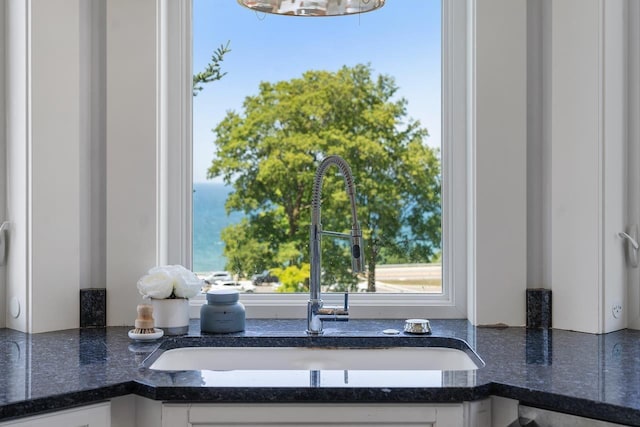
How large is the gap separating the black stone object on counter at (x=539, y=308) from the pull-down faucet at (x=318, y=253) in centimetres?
61

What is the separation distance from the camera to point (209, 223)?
2674 mm

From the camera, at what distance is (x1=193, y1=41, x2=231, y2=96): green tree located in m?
2.68

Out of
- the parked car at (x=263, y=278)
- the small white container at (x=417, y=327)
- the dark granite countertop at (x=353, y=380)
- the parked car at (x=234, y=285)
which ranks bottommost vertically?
the dark granite countertop at (x=353, y=380)

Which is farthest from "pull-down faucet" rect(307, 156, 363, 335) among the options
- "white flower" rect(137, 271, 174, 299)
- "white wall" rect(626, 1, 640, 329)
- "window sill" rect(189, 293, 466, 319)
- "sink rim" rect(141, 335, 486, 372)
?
"white wall" rect(626, 1, 640, 329)

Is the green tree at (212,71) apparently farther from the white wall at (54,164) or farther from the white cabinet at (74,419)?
the white cabinet at (74,419)

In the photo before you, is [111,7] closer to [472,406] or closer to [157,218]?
[157,218]

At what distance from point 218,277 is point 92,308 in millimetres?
457

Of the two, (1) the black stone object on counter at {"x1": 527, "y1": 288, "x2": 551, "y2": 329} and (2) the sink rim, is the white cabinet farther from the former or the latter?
(1) the black stone object on counter at {"x1": 527, "y1": 288, "x2": 551, "y2": 329}

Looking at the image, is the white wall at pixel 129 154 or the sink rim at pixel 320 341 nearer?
the sink rim at pixel 320 341

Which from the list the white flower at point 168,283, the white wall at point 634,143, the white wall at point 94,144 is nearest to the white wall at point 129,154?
the white wall at point 94,144

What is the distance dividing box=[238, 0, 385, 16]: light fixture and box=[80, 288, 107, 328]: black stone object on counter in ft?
3.51

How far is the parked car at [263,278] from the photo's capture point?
8.73 ft

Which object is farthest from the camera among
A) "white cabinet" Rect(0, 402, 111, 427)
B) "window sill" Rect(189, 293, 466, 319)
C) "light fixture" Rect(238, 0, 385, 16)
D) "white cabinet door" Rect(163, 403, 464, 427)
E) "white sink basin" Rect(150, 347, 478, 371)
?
"window sill" Rect(189, 293, 466, 319)

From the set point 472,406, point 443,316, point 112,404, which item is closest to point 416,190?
point 443,316
